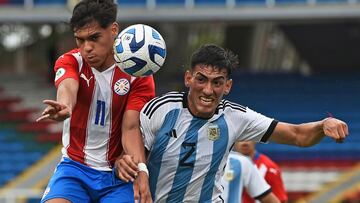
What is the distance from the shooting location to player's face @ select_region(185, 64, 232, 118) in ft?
18.1

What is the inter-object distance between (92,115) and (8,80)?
1627 centimetres

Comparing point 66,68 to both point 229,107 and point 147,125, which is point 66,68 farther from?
point 229,107

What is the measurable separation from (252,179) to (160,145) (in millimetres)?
2498

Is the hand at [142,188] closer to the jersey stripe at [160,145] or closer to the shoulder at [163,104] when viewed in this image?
the jersey stripe at [160,145]

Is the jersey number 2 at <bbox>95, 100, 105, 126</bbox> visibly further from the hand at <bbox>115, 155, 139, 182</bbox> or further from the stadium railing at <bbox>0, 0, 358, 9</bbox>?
the stadium railing at <bbox>0, 0, 358, 9</bbox>

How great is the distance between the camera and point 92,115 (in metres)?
5.75

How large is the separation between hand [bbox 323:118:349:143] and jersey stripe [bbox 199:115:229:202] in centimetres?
75

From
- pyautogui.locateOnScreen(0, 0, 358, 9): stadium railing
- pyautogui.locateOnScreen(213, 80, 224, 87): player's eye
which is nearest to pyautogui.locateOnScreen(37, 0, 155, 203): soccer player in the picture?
pyautogui.locateOnScreen(213, 80, 224, 87): player's eye

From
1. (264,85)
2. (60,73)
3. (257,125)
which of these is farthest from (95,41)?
(264,85)

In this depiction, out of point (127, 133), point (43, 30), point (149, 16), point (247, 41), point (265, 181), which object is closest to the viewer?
point (127, 133)

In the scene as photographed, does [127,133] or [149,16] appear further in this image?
[149,16]

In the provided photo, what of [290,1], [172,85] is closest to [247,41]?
[172,85]

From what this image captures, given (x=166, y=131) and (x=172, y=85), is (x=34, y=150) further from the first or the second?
(x=166, y=131)

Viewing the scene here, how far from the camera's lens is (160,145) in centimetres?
572
